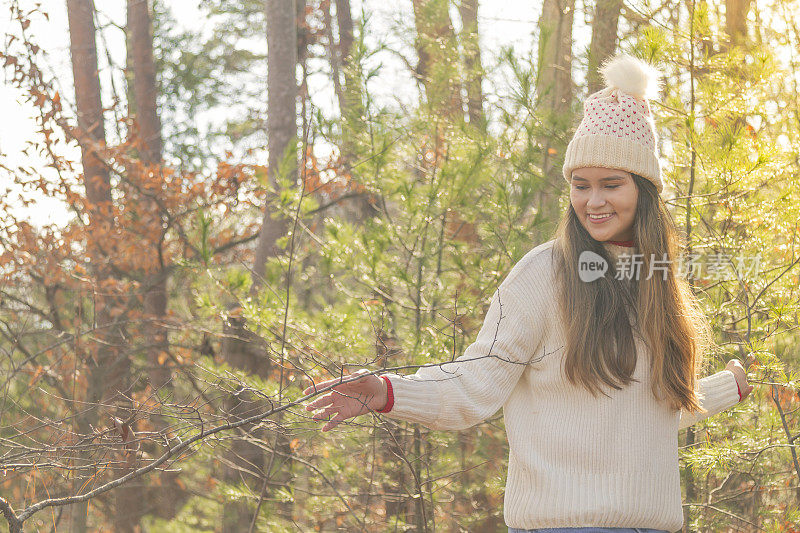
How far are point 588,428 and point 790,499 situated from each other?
205 centimetres

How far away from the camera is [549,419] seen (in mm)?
2078

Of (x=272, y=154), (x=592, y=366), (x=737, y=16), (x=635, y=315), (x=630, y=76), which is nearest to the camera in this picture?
(x=592, y=366)

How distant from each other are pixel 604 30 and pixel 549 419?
256cm

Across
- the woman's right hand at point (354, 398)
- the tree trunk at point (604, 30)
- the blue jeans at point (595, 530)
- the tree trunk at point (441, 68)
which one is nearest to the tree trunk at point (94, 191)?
the tree trunk at point (441, 68)

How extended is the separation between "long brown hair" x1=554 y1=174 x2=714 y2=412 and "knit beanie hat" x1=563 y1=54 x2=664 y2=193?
0.07 metres

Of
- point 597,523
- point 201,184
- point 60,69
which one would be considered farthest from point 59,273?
point 597,523

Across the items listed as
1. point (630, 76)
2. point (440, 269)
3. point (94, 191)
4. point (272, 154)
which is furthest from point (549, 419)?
point (94, 191)

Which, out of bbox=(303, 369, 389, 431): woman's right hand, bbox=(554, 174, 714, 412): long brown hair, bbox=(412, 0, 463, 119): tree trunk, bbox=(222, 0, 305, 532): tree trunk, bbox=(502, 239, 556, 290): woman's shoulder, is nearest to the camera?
bbox=(303, 369, 389, 431): woman's right hand

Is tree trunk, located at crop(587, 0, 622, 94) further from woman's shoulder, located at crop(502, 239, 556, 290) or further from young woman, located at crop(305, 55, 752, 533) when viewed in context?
woman's shoulder, located at crop(502, 239, 556, 290)

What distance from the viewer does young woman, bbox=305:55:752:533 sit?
1.99 meters

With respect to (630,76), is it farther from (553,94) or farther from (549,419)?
(553,94)

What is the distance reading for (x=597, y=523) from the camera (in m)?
1.95

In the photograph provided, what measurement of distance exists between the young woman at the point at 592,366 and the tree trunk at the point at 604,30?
1690 millimetres

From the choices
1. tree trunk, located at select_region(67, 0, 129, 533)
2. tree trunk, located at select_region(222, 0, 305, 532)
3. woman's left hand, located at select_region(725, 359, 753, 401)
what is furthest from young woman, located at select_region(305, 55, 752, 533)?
tree trunk, located at select_region(67, 0, 129, 533)
